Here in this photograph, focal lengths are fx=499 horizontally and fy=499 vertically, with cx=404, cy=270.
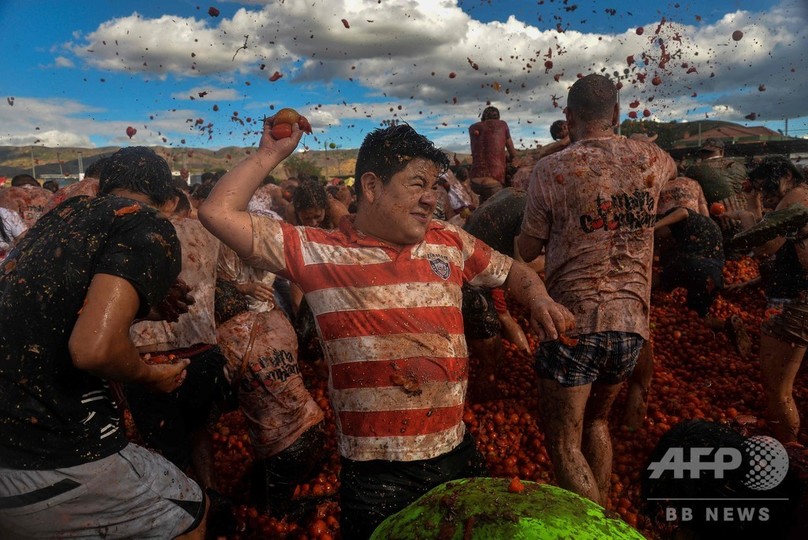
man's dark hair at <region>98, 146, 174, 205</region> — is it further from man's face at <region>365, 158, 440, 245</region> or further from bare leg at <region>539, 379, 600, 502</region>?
bare leg at <region>539, 379, 600, 502</region>

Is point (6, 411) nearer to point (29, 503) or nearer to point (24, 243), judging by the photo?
point (29, 503)

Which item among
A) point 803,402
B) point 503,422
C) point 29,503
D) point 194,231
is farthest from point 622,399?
point 29,503

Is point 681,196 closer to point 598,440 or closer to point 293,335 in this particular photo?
point 598,440

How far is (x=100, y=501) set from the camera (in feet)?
6.03

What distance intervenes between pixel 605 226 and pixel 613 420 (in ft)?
7.19

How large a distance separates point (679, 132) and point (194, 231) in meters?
37.4

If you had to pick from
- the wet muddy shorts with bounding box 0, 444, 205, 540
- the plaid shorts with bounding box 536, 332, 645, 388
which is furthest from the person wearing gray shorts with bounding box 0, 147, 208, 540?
the plaid shorts with bounding box 536, 332, 645, 388

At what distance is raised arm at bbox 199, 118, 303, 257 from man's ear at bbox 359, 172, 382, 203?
39cm

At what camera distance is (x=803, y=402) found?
439 centimetres

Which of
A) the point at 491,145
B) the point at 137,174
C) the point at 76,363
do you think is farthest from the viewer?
the point at 491,145

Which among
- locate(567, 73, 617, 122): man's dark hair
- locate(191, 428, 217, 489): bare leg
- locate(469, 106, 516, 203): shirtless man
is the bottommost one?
locate(191, 428, 217, 489): bare leg

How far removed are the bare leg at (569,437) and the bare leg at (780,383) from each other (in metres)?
1.96

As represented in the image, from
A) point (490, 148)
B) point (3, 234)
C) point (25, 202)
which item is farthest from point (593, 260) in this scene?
point (25, 202)

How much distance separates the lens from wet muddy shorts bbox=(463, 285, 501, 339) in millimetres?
4527
